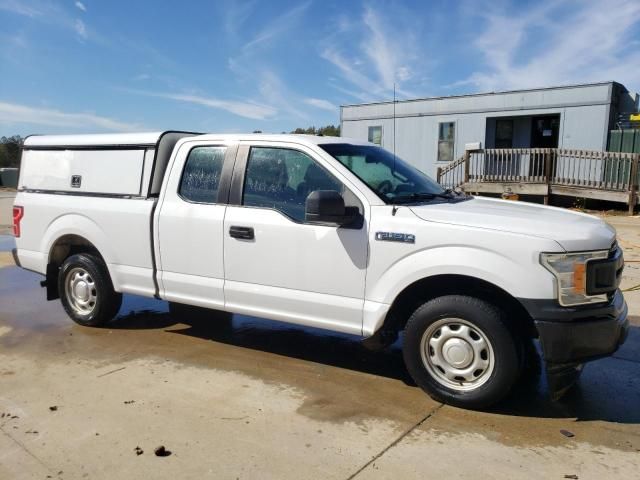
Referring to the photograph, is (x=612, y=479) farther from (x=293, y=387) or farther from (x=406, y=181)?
(x=406, y=181)

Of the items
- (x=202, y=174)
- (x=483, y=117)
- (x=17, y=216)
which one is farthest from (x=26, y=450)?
(x=483, y=117)

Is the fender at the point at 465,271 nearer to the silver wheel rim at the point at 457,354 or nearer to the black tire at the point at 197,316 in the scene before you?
the silver wheel rim at the point at 457,354

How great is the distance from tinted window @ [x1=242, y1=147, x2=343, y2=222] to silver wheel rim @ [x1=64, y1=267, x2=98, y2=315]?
2.19 metres

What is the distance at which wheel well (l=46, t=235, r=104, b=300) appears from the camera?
18.7 feet

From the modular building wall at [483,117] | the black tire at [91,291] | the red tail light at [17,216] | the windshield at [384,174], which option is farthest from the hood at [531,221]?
the modular building wall at [483,117]

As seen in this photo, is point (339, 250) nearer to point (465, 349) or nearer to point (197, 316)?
point (465, 349)

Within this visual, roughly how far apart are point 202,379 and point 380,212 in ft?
6.28

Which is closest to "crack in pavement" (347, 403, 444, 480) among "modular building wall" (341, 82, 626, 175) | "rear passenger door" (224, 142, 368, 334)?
"rear passenger door" (224, 142, 368, 334)

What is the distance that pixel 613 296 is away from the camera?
11.9 feet

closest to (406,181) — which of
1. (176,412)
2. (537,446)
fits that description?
(537,446)

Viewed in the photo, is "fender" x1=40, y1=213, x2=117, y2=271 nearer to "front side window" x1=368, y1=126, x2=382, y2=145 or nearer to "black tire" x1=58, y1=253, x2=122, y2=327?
"black tire" x1=58, y1=253, x2=122, y2=327

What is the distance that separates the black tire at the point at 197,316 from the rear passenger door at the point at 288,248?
1.55m

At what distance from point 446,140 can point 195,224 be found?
1752 cm

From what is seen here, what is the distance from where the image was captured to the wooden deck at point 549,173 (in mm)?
16031
